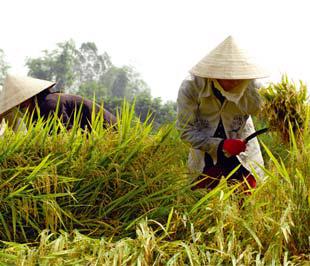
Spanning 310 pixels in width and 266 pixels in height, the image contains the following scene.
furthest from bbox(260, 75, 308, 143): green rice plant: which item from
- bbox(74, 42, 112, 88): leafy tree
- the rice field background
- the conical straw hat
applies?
bbox(74, 42, 112, 88): leafy tree

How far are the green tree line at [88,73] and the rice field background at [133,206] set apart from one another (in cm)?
4133

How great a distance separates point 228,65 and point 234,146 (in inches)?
14.7

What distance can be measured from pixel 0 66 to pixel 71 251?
4457cm

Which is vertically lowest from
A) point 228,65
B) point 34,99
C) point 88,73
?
point 88,73

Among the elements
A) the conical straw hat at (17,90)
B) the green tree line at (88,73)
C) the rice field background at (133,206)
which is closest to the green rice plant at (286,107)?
the rice field background at (133,206)

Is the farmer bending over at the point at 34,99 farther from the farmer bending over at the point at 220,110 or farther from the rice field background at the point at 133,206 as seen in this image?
the rice field background at the point at 133,206

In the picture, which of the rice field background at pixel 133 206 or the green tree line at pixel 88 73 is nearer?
the rice field background at pixel 133 206

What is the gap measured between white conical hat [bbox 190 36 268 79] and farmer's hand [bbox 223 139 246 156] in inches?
11.6

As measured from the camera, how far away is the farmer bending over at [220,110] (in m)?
2.76

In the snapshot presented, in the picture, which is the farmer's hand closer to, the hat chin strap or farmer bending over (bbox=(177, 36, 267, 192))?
farmer bending over (bbox=(177, 36, 267, 192))

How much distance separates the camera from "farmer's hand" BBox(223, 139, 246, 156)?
9.03 feet

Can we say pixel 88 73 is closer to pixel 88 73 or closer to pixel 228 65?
pixel 88 73

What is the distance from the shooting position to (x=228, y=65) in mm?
2750

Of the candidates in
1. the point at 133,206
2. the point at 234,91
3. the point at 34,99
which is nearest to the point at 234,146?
the point at 234,91
